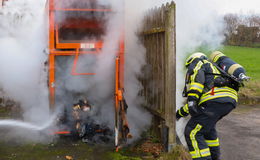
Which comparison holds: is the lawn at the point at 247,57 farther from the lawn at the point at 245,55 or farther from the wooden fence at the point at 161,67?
the wooden fence at the point at 161,67

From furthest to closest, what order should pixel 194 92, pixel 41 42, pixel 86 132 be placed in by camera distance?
pixel 41 42 → pixel 86 132 → pixel 194 92

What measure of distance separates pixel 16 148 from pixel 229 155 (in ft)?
11.3

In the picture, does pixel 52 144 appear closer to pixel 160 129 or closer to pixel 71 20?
pixel 160 129

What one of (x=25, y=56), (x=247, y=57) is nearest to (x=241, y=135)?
(x=25, y=56)

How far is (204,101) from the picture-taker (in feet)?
12.2

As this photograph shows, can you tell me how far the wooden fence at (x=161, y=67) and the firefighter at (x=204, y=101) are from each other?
1.12 ft

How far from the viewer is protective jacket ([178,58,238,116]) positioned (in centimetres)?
365

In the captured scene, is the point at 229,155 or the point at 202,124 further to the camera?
the point at 229,155

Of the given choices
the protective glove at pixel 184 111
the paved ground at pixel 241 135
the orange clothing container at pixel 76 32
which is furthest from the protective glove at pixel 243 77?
the orange clothing container at pixel 76 32

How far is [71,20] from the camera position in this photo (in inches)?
190

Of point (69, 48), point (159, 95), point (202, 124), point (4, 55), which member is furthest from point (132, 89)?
point (4, 55)

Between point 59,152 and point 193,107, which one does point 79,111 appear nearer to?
point 59,152

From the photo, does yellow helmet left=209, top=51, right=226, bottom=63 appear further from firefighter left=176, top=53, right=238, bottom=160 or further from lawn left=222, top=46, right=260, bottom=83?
lawn left=222, top=46, right=260, bottom=83

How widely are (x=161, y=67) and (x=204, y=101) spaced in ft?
3.61
